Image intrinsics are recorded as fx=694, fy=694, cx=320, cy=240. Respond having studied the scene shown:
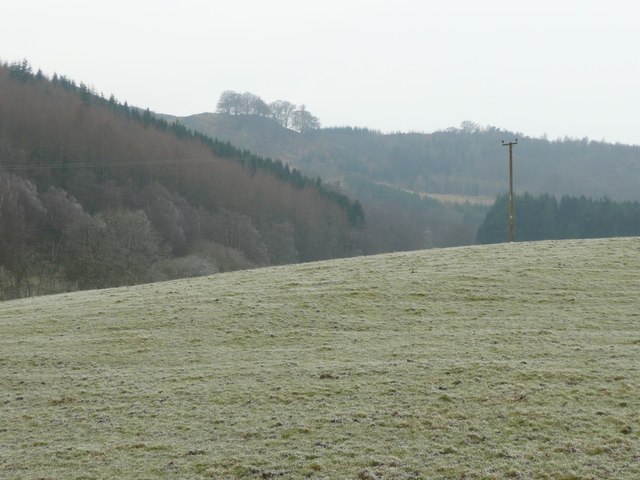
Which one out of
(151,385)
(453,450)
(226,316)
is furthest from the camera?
(226,316)

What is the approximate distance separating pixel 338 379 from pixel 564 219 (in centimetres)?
12981

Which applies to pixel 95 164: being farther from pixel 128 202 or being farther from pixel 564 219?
pixel 564 219

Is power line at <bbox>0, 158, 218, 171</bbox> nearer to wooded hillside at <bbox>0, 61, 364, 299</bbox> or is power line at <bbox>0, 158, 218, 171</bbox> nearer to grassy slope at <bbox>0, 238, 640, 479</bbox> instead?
wooded hillside at <bbox>0, 61, 364, 299</bbox>

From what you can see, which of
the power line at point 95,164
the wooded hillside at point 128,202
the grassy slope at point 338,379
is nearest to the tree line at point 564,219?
the wooded hillside at point 128,202

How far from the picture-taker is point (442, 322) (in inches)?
803

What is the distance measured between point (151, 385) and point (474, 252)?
21.0 metres

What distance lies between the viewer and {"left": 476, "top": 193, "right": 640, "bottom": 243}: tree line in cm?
12606

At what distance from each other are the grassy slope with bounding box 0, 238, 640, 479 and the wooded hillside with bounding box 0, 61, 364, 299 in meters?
47.7

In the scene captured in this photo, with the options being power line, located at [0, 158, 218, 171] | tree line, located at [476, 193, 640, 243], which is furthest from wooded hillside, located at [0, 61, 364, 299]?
tree line, located at [476, 193, 640, 243]

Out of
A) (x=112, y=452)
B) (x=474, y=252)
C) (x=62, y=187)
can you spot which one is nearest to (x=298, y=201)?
(x=62, y=187)

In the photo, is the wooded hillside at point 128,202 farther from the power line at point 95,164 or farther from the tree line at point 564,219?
the tree line at point 564,219

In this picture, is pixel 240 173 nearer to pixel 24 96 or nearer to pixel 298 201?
pixel 298 201

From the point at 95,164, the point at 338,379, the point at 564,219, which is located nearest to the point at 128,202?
the point at 95,164

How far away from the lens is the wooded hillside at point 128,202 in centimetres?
7338
